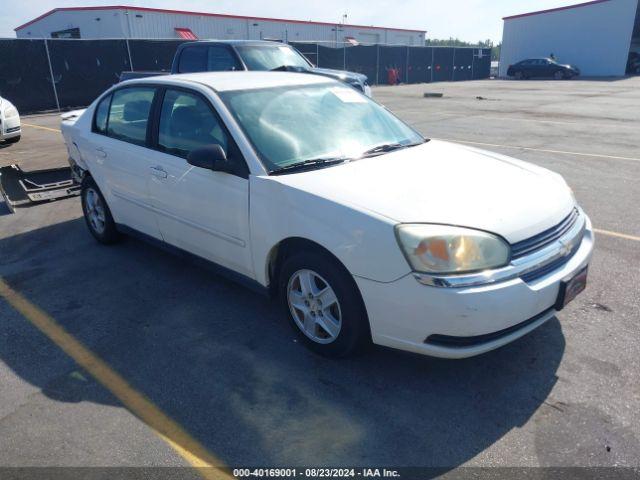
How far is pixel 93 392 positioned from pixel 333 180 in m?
1.87

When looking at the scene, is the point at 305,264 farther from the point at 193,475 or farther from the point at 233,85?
the point at 233,85

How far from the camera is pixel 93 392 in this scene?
3016 millimetres

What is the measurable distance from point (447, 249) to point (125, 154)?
3.05m

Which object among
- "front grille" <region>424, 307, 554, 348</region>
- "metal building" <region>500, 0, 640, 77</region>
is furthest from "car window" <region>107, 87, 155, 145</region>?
"metal building" <region>500, 0, 640, 77</region>

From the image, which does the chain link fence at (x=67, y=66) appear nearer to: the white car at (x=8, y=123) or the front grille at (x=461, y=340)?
the white car at (x=8, y=123)

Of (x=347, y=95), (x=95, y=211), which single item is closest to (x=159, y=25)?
(x=95, y=211)

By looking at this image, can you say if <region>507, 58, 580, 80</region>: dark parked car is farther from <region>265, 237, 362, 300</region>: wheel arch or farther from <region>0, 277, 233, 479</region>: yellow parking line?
<region>0, 277, 233, 479</region>: yellow parking line

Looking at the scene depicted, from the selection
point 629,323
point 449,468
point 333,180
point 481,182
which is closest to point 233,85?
point 333,180

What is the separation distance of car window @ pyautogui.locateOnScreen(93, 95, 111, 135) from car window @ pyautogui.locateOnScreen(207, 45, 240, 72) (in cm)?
548

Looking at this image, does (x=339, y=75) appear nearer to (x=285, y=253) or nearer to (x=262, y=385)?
(x=285, y=253)

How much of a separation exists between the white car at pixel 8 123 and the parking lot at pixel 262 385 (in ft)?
24.6

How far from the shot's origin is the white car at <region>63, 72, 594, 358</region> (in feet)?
8.70

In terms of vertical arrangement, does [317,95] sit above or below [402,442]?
above

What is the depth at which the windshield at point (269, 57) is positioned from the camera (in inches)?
405
